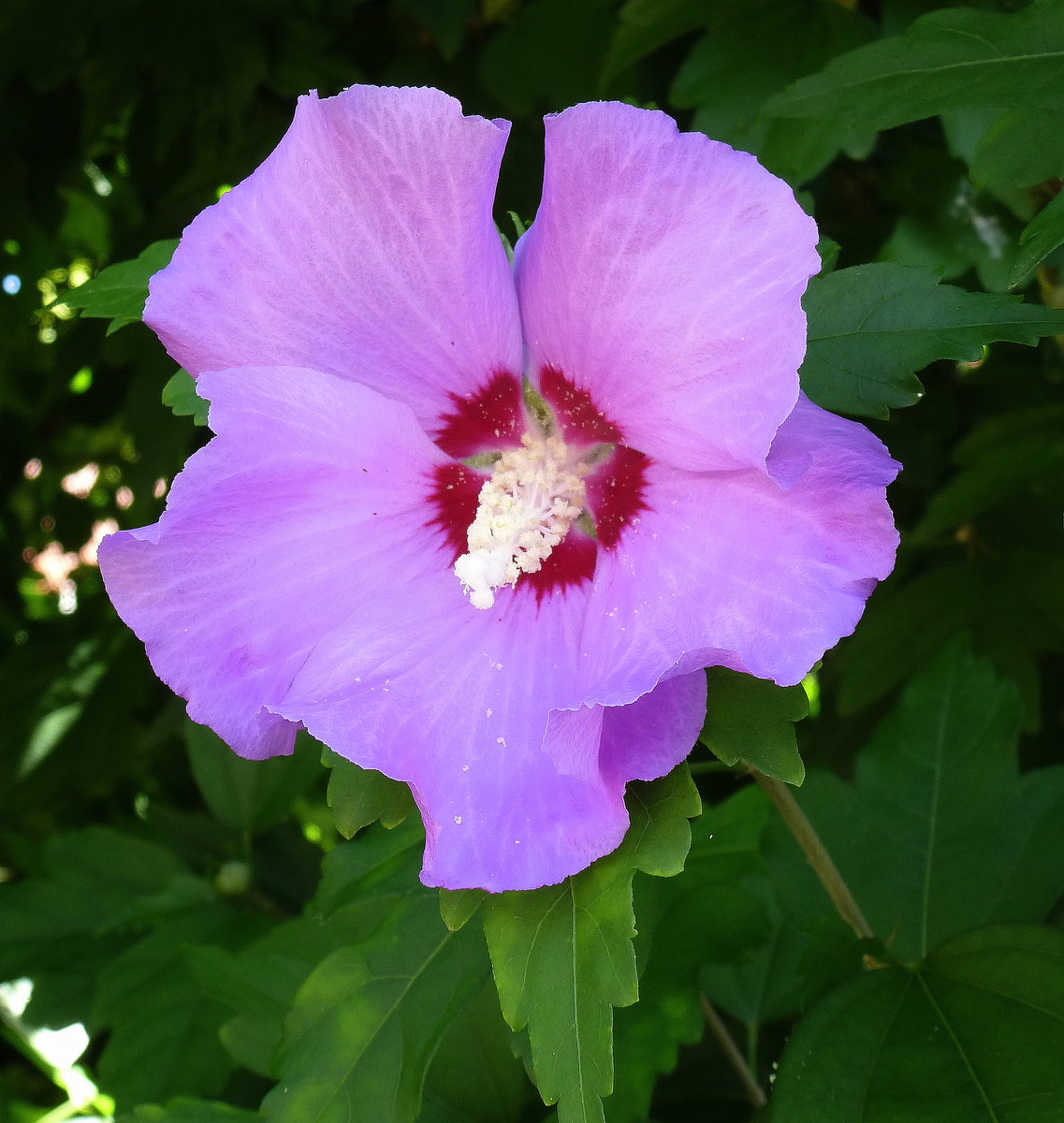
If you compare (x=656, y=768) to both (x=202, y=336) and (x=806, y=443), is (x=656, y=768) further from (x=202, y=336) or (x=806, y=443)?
(x=202, y=336)

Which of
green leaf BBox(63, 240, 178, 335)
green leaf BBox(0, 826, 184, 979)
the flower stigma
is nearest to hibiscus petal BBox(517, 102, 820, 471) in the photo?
the flower stigma

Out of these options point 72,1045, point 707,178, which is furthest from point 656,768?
point 72,1045

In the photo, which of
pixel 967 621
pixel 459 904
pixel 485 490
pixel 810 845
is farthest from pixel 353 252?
pixel 967 621

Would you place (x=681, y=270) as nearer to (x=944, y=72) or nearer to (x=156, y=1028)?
(x=944, y=72)

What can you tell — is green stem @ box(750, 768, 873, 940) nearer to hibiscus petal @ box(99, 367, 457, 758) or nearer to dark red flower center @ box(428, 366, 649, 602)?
dark red flower center @ box(428, 366, 649, 602)

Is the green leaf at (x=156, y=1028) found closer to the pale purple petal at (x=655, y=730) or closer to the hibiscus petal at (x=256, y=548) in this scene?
the hibiscus petal at (x=256, y=548)
